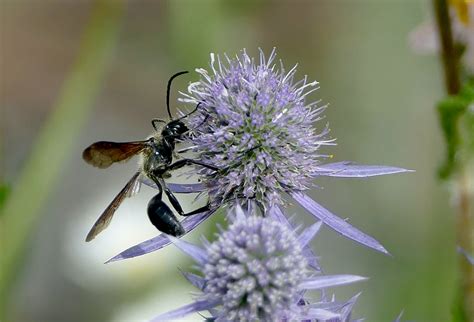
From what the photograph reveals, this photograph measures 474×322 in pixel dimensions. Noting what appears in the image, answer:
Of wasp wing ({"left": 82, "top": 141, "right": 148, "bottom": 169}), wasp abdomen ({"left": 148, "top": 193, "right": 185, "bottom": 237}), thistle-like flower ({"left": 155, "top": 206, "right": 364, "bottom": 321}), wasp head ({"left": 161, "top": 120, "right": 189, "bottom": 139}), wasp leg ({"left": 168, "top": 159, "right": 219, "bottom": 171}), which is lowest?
thistle-like flower ({"left": 155, "top": 206, "right": 364, "bottom": 321})

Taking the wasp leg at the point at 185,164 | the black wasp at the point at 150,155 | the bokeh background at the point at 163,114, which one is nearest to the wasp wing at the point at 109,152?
the black wasp at the point at 150,155

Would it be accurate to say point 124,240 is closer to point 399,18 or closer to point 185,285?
point 185,285

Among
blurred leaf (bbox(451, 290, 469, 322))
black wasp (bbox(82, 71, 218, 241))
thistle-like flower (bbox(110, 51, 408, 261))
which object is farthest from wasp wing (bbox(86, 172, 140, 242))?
blurred leaf (bbox(451, 290, 469, 322))

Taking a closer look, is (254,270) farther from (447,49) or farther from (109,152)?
(447,49)

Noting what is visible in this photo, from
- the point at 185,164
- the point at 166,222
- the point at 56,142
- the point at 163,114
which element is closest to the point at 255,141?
the point at 185,164

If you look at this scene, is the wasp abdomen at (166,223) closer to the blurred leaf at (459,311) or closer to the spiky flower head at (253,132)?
the spiky flower head at (253,132)

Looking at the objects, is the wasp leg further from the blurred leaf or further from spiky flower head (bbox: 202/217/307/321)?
the blurred leaf
